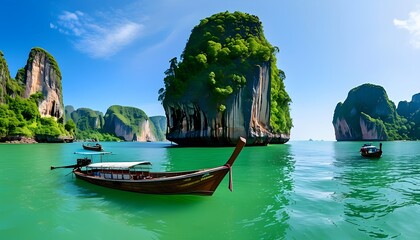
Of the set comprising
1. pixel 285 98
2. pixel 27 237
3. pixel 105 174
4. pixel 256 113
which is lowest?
pixel 27 237

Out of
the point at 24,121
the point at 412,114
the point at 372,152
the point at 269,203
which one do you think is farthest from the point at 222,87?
the point at 412,114

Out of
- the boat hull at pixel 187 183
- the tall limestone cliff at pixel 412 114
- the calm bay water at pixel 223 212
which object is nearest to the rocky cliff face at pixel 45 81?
the calm bay water at pixel 223 212

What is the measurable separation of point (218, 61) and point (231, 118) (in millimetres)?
12029

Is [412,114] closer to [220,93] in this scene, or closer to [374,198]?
[220,93]

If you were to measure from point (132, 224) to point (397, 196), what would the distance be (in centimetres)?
1085

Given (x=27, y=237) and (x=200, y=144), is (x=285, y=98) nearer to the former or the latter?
(x=200, y=144)

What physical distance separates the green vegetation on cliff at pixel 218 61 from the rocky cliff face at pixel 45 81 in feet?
188

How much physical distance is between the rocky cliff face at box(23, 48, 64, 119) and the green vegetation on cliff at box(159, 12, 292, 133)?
57.3 meters

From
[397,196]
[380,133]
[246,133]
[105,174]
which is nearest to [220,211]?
[105,174]

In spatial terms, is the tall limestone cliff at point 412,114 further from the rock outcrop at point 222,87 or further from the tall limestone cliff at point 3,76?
the tall limestone cliff at point 3,76

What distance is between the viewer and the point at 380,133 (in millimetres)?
122625

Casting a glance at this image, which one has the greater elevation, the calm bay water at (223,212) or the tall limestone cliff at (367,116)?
the tall limestone cliff at (367,116)

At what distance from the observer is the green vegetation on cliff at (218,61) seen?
153ft

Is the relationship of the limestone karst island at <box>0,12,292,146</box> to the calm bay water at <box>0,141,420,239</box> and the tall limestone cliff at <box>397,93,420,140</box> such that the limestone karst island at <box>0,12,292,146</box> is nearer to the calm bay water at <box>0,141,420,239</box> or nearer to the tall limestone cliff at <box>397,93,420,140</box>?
the calm bay water at <box>0,141,420,239</box>
